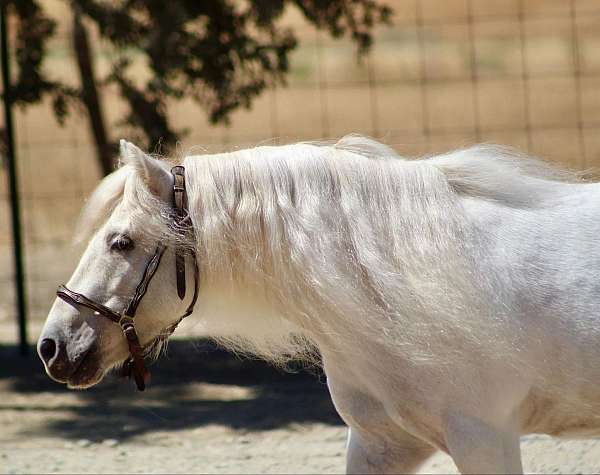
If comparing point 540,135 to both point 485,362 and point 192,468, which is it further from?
point 485,362

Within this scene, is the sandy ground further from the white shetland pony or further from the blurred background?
the white shetland pony

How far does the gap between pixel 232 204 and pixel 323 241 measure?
0.26m

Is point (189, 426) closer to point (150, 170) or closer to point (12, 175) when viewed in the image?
point (12, 175)

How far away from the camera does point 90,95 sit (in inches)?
254

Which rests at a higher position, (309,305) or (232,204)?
(232,204)

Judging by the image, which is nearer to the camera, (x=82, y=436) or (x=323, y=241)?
(x=323, y=241)

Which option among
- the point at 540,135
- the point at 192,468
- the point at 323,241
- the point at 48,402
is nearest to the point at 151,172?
the point at 323,241

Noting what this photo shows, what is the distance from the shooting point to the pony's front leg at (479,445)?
8.03 feet

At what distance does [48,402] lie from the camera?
17.8 ft

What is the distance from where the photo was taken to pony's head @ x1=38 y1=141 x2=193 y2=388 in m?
2.54

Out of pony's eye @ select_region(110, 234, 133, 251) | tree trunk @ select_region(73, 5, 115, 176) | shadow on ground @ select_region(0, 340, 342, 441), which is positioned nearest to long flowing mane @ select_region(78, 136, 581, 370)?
pony's eye @ select_region(110, 234, 133, 251)

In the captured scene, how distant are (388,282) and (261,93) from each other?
384 cm

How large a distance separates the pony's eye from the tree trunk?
4.05m

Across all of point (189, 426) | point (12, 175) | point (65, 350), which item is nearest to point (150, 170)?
point (65, 350)
